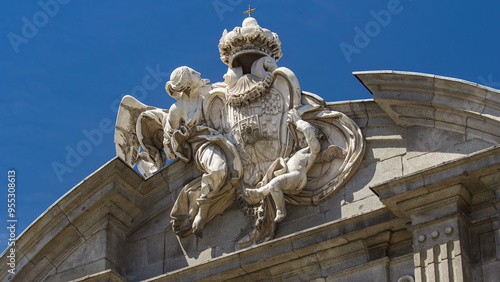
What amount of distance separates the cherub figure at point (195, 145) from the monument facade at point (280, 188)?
0.06 ft

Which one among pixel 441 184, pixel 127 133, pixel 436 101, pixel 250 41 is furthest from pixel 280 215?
pixel 127 133

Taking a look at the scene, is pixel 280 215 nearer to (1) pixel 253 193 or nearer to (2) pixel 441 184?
(1) pixel 253 193

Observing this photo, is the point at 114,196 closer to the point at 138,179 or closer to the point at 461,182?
the point at 138,179

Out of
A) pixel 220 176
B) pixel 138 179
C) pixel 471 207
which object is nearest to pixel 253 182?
pixel 220 176

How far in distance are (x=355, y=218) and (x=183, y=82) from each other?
305 centimetres

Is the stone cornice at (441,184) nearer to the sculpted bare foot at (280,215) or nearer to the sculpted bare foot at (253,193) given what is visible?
the sculpted bare foot at (280,215)

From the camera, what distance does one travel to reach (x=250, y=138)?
15.9m

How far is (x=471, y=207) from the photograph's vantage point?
14.4 metres

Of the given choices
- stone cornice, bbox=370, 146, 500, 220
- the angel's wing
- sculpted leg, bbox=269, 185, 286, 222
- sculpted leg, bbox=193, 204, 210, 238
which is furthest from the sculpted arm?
the angel's wing

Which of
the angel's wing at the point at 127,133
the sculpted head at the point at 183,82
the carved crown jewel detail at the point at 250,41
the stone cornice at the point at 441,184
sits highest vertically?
the carved crown jewel detail at the point at 250,41

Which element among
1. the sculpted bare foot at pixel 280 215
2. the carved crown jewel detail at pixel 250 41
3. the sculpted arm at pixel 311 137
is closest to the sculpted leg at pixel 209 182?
the sculpted bare foot at pixel 280 215

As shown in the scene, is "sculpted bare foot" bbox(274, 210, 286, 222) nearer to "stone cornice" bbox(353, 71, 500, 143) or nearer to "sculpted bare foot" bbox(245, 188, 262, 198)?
"sculpted bare foot" bbox(245, 188, 262, 198)

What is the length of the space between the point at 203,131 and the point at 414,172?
315cm

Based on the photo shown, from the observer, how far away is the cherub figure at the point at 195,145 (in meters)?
15.9
